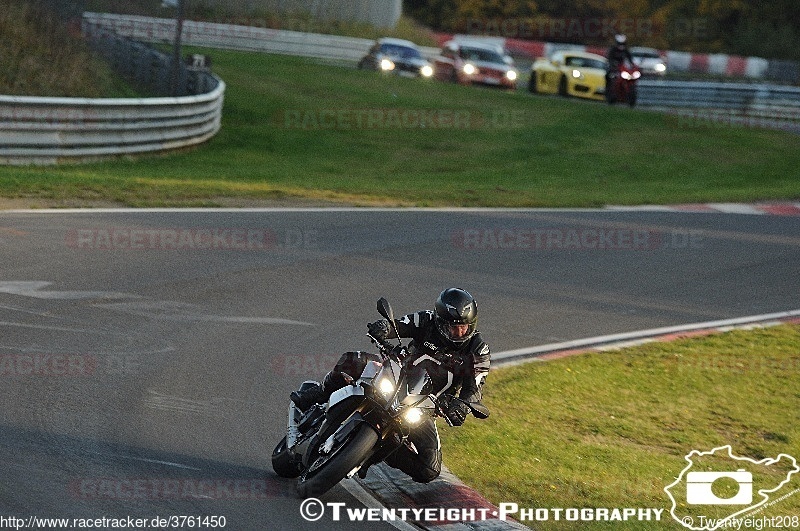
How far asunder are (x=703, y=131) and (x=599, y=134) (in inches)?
122

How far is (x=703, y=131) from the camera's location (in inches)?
1179

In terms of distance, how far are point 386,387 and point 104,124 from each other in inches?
572

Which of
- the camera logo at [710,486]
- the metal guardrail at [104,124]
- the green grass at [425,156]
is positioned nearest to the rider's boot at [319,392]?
the camera logo at [710,486]

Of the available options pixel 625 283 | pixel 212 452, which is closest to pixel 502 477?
pixel 212 452

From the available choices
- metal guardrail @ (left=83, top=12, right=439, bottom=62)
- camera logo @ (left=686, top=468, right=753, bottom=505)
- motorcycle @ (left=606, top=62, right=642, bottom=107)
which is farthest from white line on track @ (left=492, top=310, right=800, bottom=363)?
metal guardrail @ (left=83, top=12, right=439, bottom=62)

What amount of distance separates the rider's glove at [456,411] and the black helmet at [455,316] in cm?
41

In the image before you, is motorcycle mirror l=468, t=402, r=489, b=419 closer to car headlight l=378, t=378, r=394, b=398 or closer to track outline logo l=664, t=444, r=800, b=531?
car headlight l=378, t=378, r=394, b=398

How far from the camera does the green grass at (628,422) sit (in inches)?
299

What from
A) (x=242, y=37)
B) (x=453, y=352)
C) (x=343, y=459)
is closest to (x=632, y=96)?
(x=242, y=37)

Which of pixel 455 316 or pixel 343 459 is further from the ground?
pixel 455 316

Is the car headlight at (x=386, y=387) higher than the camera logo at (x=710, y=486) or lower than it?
higher

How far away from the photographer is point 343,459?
6.43 meters

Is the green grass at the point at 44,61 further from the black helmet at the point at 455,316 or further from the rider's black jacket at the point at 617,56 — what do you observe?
the black helmet at the point at 455,316

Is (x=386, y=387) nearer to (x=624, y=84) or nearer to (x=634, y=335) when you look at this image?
(x=634, y=335)
